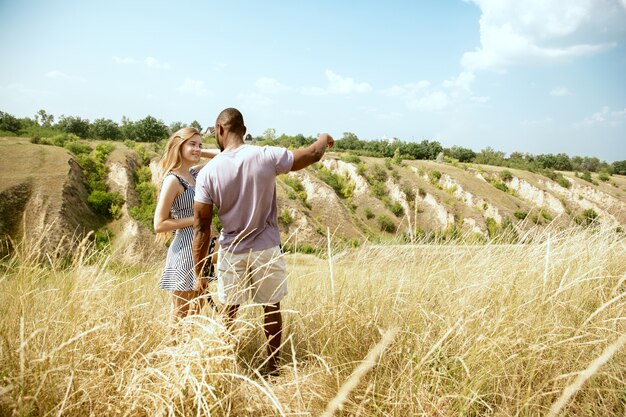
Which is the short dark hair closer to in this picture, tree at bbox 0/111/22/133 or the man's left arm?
the man's left arm

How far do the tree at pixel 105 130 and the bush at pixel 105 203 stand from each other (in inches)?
1186

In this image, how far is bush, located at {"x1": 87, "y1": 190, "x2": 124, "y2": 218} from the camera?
1567 inches

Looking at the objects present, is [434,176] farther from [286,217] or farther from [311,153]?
[311,153]

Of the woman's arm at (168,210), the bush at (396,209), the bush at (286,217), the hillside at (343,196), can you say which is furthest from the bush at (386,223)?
the woman's arm at (168,210)

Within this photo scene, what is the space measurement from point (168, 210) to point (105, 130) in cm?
7356

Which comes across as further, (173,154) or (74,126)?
(74,126)

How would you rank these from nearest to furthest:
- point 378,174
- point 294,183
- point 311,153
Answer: point 311,153, point 294,183, point 378,174

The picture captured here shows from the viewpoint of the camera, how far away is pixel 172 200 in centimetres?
344

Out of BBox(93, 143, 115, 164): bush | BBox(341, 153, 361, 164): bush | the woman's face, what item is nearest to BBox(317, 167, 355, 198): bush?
BBox(341, 153, 361, 164): bush

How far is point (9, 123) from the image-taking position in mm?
53062

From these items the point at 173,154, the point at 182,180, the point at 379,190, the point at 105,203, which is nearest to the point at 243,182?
the point at 182,180

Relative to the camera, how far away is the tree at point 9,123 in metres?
52.0

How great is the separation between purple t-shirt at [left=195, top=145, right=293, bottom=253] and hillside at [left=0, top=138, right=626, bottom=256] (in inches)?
874

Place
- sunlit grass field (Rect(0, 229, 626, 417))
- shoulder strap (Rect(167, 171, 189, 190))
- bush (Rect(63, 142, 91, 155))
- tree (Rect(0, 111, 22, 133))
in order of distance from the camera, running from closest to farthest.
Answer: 1. sunlit grass field (Rect(0, 229, 626, 417))
2. shoulder strap (Rect(167, 171, 189, 190))
3. bush (Rect(63, 142, 91, 155))
4. tree (Rect(0, 111, 22, 133))
